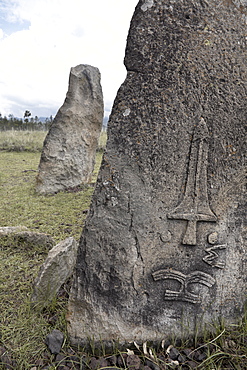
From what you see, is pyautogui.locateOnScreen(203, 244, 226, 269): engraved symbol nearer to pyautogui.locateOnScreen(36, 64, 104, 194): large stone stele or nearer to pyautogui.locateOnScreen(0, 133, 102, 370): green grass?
pyautogui.locateOnScreen(0, 133, 102, 370): green grass

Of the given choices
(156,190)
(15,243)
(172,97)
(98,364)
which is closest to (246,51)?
(172,97)

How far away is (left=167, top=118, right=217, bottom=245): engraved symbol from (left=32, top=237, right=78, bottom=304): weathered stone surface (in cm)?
90

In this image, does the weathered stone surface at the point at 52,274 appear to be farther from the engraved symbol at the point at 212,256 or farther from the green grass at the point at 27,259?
the engraved symbol at the point at 212,256

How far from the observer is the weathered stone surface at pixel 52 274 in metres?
2.12

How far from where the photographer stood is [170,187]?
182 cm

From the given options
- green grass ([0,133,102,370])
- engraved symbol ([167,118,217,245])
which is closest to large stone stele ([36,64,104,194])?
green grass ([0,133,102,370])

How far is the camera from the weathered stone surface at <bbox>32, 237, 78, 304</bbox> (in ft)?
6.95

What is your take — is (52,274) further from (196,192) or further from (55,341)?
(196,192)

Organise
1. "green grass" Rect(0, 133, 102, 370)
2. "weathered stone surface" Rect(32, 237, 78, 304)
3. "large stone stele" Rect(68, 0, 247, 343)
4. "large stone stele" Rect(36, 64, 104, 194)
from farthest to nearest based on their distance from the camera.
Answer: "large stone stele" Rect(36, 64, 104, 194) → "weathered stone surface" Rect(32, 237, 78, 304) → "green grass" Rect(0, 133, 102, 370) → "large stone stele" Rect(68, 0, 247, 343)

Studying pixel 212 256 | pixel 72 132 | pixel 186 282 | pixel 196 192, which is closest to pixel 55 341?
pixel 186 282

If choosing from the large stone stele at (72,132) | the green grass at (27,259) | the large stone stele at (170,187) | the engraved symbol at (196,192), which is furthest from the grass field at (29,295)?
the engraved symbol at (196,192)

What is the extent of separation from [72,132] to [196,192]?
12.6 feet

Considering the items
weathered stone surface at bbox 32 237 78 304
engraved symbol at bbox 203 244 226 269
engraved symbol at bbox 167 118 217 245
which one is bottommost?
weathered stone surface at bbox 32 237 78 304

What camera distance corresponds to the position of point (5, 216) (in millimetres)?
4148
